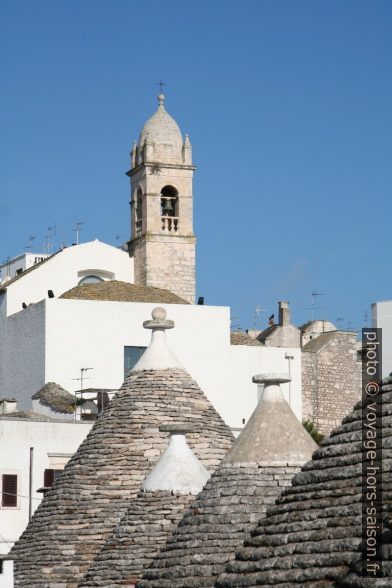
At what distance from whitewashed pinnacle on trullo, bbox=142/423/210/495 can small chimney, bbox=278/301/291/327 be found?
5320 cm

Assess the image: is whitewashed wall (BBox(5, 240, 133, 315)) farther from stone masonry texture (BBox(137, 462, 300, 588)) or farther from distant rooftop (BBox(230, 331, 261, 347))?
stone masonry texture (BBox(137, 462, 300, 588))

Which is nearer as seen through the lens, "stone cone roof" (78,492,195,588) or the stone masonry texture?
the stone masonry texture

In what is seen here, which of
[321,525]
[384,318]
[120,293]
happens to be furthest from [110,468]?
[120,293]

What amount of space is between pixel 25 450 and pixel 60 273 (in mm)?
27854

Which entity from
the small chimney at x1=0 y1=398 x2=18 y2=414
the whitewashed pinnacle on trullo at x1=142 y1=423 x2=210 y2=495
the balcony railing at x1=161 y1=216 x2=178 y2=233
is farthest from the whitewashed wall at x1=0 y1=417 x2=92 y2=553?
the balcony railing at x1=161 y1=216 x2=178 y2=233

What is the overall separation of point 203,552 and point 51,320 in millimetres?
44311

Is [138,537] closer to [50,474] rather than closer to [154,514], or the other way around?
[154,514]

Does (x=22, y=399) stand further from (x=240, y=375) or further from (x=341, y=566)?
(x=341, y=566)

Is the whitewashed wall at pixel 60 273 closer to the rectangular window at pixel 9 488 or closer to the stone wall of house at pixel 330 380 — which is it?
the stone wall of house at pixel 330 380

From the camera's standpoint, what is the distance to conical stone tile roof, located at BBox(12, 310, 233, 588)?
2248cm

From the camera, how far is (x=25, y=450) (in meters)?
40.8

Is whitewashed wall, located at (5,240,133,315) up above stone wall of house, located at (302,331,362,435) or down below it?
above

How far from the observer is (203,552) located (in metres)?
15.8

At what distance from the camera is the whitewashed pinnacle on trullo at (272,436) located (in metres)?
17.0
